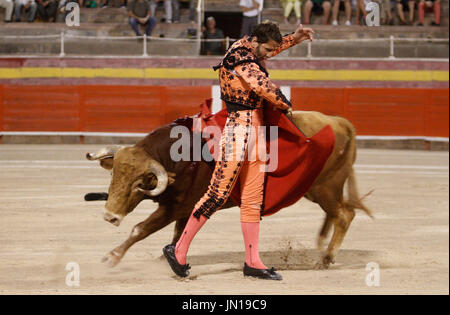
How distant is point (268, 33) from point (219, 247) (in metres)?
1.56

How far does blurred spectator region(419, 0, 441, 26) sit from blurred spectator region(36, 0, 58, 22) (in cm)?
540

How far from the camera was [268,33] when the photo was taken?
348cm

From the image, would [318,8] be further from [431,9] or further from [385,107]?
[431,9]

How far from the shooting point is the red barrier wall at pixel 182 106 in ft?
38.9

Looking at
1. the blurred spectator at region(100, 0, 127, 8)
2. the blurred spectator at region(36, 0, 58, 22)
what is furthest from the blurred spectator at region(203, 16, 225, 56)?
the blurred spectator at region(36, 0, 58, 22)

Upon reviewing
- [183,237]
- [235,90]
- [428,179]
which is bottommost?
[428,179]

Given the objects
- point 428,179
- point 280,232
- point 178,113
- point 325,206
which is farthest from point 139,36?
point 325,206

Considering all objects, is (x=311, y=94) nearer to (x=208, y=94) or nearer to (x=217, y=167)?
(x=208, y=94)

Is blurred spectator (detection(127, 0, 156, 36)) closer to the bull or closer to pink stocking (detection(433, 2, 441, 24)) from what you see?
pink stocking (detection(433, 2, 441, 24))

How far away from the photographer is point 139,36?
11648 mm

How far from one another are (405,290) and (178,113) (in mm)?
8569

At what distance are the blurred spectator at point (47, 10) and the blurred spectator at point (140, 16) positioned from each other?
1082 millimetres

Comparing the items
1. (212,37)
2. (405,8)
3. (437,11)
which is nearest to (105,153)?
(212,37)

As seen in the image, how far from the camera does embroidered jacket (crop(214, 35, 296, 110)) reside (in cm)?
345
